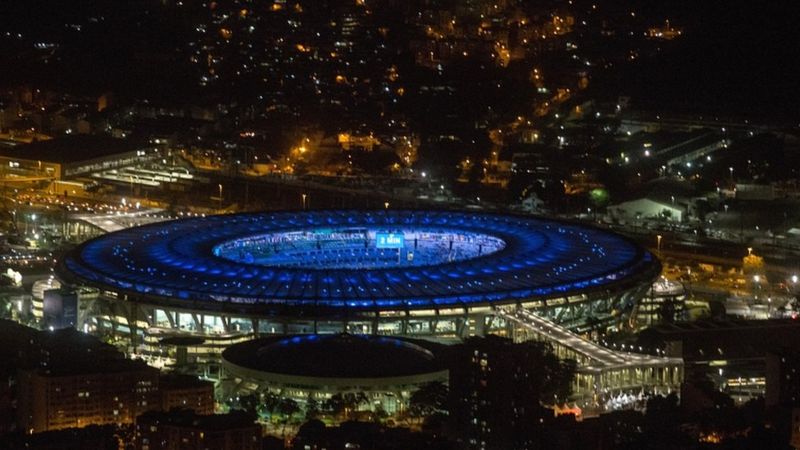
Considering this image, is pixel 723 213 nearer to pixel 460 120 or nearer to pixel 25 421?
pixel 460 120

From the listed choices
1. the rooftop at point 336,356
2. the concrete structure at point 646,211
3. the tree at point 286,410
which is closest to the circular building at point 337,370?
the rooftop at point 336,356

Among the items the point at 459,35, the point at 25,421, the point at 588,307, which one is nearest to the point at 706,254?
the point at 588,307

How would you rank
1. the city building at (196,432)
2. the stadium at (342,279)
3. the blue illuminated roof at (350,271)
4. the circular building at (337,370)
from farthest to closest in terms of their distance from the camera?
the blue illuminated roof at (350,271), the stadium at (342,279), the circular building at (337,370), the city building at (196,432)

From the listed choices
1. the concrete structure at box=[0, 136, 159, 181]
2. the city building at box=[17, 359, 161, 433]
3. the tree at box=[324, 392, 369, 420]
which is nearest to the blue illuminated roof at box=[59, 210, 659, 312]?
the tree at box=[324, 392, 369, 420]

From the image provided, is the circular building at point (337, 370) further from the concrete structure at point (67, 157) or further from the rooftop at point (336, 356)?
the concrete structure at point (67, 157)

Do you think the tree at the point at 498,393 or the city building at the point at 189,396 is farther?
the city building at the point at 189,396

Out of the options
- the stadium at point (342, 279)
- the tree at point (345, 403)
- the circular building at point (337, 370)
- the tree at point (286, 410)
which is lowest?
the tree at point (286, 410)

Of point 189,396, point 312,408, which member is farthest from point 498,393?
point 189,396

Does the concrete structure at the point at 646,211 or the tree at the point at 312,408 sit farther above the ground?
the concrete structure at the point at 646,211
